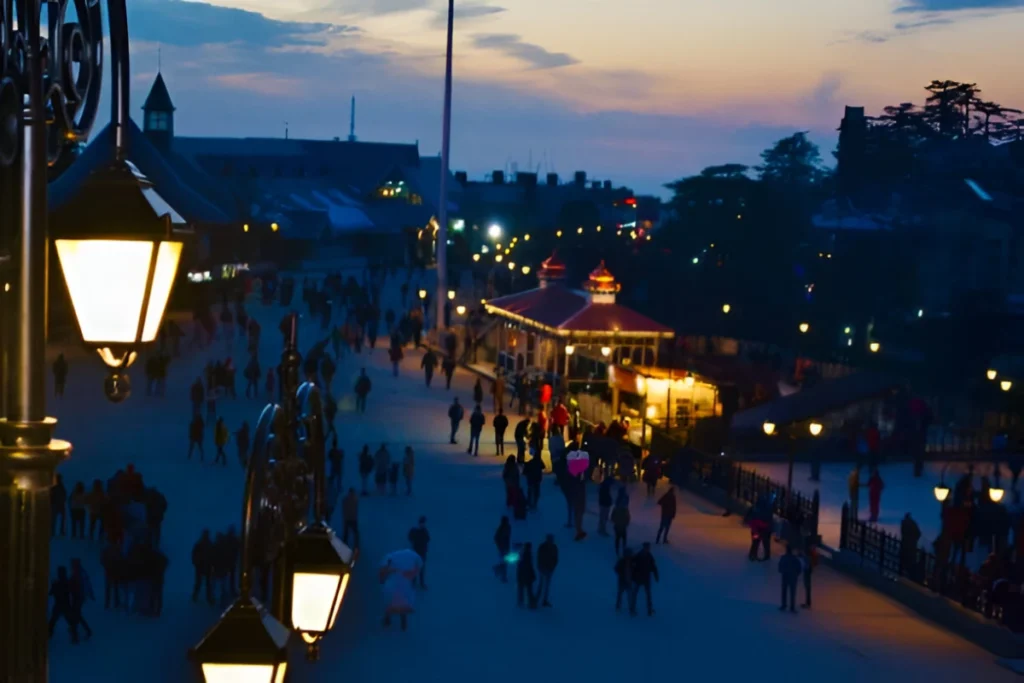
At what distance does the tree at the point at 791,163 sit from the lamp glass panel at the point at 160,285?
298 ft

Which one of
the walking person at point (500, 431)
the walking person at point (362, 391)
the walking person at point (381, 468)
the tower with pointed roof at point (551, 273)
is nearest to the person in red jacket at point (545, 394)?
the walking person at point (500, 431)

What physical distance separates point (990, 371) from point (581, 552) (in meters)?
18.8

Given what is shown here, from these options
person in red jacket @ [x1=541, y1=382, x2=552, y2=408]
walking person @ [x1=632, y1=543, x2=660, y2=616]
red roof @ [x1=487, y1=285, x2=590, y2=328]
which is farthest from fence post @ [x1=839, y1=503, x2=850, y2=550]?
red roof @ [x1=487, y1=285, x2=590, y2=328]

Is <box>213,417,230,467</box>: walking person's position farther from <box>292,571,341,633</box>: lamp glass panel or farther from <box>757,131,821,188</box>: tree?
<box>757,131,821,188</box>: tree

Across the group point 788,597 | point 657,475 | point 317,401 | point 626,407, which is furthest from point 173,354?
point 317,401

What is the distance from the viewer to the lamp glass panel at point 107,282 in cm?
338

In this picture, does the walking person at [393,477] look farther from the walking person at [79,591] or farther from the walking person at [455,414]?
the walking person at [79,591]

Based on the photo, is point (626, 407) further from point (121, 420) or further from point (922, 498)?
point (121, 420)

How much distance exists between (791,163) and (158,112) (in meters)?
41.6

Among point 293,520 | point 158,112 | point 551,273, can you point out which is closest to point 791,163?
point 158,112

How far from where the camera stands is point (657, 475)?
22.4m

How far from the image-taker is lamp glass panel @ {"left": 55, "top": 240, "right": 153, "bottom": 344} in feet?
11.1

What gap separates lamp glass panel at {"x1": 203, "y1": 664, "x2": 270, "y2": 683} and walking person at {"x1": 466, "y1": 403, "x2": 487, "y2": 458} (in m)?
20.3

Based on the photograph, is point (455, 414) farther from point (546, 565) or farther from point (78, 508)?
point (546, 565)
